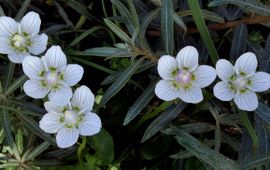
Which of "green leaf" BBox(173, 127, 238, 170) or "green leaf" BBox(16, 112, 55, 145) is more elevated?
"green leaf" BBox(173, 127, 238, 170)

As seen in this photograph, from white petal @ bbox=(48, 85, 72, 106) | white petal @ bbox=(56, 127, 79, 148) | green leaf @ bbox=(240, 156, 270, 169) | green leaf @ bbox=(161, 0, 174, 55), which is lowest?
green leaf @ bbox=(240, 156, 270, 169)

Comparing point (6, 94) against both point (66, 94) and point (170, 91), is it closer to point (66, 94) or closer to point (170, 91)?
point (66, 94)

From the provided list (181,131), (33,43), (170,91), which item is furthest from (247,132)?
(33,43)

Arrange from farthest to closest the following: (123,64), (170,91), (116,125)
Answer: (116,125) → (123,64) → (170,91)

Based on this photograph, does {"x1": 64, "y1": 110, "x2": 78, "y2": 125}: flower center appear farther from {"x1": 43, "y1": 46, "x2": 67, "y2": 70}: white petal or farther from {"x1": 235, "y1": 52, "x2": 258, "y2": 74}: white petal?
{"x1": 235, "y1": 52, "x2": 258, "y2": 74}: white petal

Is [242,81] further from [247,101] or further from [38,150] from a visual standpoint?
[38,150]

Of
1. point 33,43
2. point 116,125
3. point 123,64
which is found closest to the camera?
point 33,43

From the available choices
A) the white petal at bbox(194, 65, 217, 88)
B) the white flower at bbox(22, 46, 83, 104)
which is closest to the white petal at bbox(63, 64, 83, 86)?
the white flower at bbox(22, 46, 83, 104)
